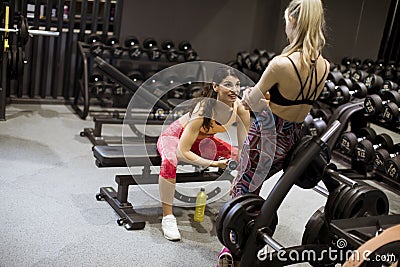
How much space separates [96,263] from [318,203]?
76.4 inches

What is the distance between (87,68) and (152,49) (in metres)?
0.77

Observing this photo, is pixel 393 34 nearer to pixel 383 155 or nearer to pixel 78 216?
pixel 383 155

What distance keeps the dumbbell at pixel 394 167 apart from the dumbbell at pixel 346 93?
37.7 inches

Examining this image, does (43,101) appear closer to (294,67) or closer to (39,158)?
Result: (39,158)

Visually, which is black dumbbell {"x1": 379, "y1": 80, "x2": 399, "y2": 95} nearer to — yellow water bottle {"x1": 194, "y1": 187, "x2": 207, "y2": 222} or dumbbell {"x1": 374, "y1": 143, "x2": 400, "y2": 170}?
dumbbell {"x1": 374, "y1": 143, "x2": 400, "y2": 170}

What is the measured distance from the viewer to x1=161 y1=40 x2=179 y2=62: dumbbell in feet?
20.5

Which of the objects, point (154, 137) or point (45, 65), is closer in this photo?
point (154, 137)

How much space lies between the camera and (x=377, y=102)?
14.5 feet

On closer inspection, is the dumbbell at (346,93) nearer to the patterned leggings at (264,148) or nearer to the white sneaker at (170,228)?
the white sneaker at (170,228)

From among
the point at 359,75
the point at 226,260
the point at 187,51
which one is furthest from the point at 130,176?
the point at 187,51

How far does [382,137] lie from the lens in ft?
15.2

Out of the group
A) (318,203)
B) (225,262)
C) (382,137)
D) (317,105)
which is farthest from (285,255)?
(317,105)

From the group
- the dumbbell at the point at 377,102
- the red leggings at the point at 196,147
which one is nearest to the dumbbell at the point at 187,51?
the dumbbell at the point at 377,102

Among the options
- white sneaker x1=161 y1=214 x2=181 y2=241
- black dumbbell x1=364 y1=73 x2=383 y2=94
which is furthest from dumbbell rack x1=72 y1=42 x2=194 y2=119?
white sneaker x1=161 y1=214 x2=181 y2=241
